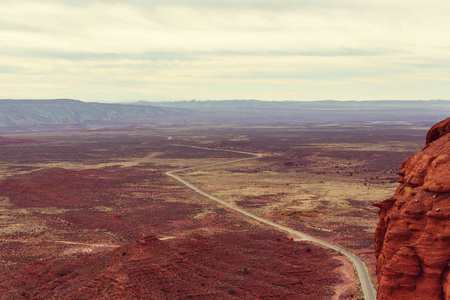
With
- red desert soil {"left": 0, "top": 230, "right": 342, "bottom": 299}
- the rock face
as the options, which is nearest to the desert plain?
red desert soil {"left": 0, "top": 230, "right": 342, "bottom": 299}

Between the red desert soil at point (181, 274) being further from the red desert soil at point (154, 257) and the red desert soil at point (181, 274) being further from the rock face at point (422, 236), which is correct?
the rock face at point (422, 236)

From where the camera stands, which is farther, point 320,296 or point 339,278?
point 339,278

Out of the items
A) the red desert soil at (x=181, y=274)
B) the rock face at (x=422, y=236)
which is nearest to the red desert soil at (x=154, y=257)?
the red desert soil at (x=181, y=274)

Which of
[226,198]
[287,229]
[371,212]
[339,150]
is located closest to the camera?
[287,229]

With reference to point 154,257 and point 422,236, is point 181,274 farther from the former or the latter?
point 422,236

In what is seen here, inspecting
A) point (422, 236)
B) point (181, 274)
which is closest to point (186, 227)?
point (181, 274)

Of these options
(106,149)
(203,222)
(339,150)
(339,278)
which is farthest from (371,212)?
(106,149)

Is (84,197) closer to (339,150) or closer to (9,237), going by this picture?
(9,237)

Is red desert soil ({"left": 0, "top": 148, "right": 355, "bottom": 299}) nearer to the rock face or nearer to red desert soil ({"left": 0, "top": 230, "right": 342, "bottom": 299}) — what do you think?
red desert soil ({"left": 0, "top": 230, "right": 342, "bottom": 299})
